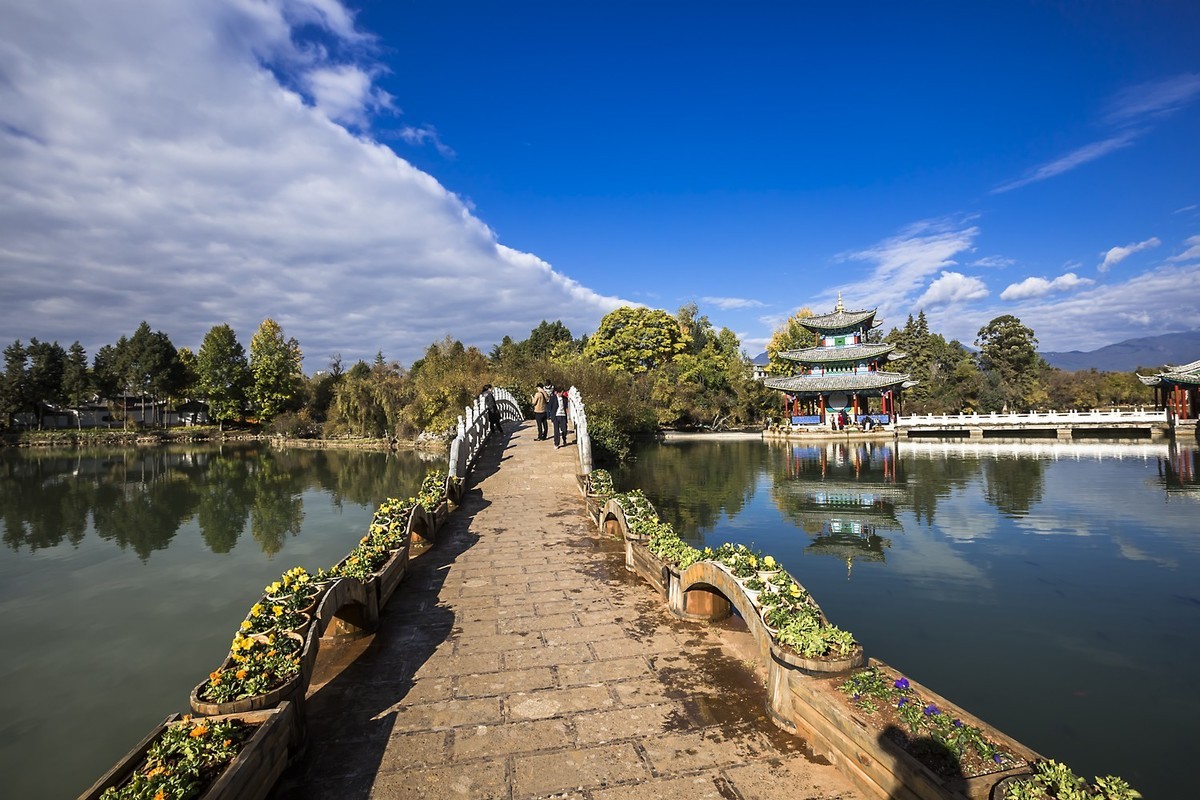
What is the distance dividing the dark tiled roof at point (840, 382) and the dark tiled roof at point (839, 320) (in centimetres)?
367

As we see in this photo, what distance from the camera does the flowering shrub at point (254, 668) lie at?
3012 mm

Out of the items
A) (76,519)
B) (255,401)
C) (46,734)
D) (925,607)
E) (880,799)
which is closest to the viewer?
(880,799)

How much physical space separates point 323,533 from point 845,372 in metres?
32.8

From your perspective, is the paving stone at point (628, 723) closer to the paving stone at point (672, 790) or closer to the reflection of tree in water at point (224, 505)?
the paving stone at point (672, 790)

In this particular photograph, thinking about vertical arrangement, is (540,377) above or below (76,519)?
above

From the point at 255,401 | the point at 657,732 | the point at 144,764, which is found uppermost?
the point at 255,401

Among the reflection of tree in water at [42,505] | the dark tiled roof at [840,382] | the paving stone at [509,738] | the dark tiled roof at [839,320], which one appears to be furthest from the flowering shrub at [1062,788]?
the dark tiled roof at [839,320]

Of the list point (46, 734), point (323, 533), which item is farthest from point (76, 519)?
point (46, 734)

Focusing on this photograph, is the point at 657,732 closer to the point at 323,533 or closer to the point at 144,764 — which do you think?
the point at 144,764

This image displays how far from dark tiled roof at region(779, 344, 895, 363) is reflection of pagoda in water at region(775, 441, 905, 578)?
10249 mm

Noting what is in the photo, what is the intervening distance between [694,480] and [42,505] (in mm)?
20038

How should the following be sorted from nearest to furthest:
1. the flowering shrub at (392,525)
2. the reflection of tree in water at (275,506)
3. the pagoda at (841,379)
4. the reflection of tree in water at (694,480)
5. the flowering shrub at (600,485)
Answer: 1. the flowering shrub at (392,525)
2. the flowering shrub at (600,485)
3. the reflection of tree in water at (275,506)
4. the reflection of tree in water at (694,480)
5. the pagoda at (841,379)

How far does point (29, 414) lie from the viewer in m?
45.7

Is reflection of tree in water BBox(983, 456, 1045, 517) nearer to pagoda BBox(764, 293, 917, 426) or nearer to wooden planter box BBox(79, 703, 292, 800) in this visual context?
pagoda BBox(764, 293, 917, 426)
